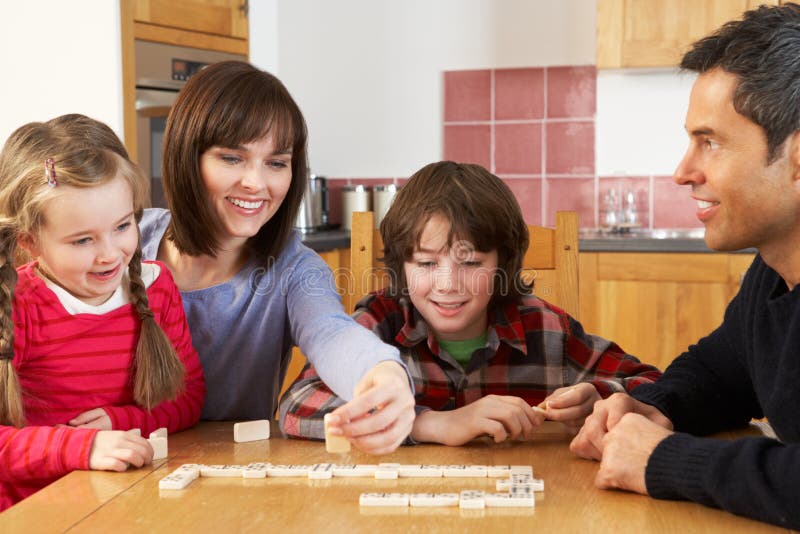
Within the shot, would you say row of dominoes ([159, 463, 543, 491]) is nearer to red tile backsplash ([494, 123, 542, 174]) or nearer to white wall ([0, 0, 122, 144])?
white wall ([0, 0, 122, 144])

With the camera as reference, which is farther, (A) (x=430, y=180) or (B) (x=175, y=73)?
(B) (x=175, y=73)

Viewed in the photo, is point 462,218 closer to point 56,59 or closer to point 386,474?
point 386,474

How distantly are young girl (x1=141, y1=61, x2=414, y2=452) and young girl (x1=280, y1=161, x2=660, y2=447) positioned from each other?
0.16 meters

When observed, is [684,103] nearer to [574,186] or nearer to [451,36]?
[574,186]

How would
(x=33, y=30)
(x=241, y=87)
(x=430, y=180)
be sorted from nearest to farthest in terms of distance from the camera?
(x=241, y=87) → (x=430, y=180) → (x=33, y=30)

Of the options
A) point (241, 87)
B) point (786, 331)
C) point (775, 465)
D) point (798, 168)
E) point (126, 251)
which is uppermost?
point (241, 87)

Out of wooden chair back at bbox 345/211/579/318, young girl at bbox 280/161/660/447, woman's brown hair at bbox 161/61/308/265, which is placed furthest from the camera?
wooden chair back at bbox 345/211/579/318

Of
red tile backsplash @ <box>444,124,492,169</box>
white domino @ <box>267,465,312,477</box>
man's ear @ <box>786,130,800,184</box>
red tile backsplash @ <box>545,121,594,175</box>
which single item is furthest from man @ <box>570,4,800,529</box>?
red tile backsplash @ <box>444,124,492,169</box>

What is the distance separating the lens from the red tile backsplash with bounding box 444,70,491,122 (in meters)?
4.26

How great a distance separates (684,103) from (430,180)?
100 inches

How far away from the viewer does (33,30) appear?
3266 millimetres

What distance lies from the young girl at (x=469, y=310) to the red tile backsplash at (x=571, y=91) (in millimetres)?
2374

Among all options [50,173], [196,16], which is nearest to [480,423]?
[50,173]

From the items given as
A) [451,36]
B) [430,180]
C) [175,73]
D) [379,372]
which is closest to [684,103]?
[451,36]
